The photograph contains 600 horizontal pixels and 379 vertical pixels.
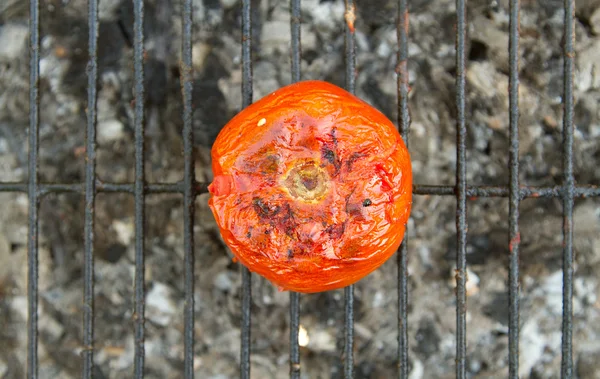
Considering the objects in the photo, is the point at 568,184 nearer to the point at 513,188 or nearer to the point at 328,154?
the point at 513,188

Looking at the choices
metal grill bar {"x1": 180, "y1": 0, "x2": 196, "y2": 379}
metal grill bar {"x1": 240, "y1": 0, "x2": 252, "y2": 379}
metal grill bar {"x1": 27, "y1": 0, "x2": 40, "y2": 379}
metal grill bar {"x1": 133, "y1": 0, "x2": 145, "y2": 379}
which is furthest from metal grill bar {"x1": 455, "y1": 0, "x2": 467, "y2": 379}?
metal grill bar {"x1": 27, "y1": 0, "x2": 40, "y2": 379}

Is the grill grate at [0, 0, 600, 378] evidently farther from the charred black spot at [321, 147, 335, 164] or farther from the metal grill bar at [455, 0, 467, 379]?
the charred black spot at [321, 147, 335, 164]

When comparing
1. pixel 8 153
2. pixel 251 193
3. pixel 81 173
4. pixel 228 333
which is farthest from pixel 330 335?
pixel 8 153

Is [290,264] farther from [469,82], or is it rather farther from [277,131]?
[469,82]

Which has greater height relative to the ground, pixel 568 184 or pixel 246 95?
pixel 246 95

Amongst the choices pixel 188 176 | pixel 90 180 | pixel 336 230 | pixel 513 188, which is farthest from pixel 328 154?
pixel 90 180
